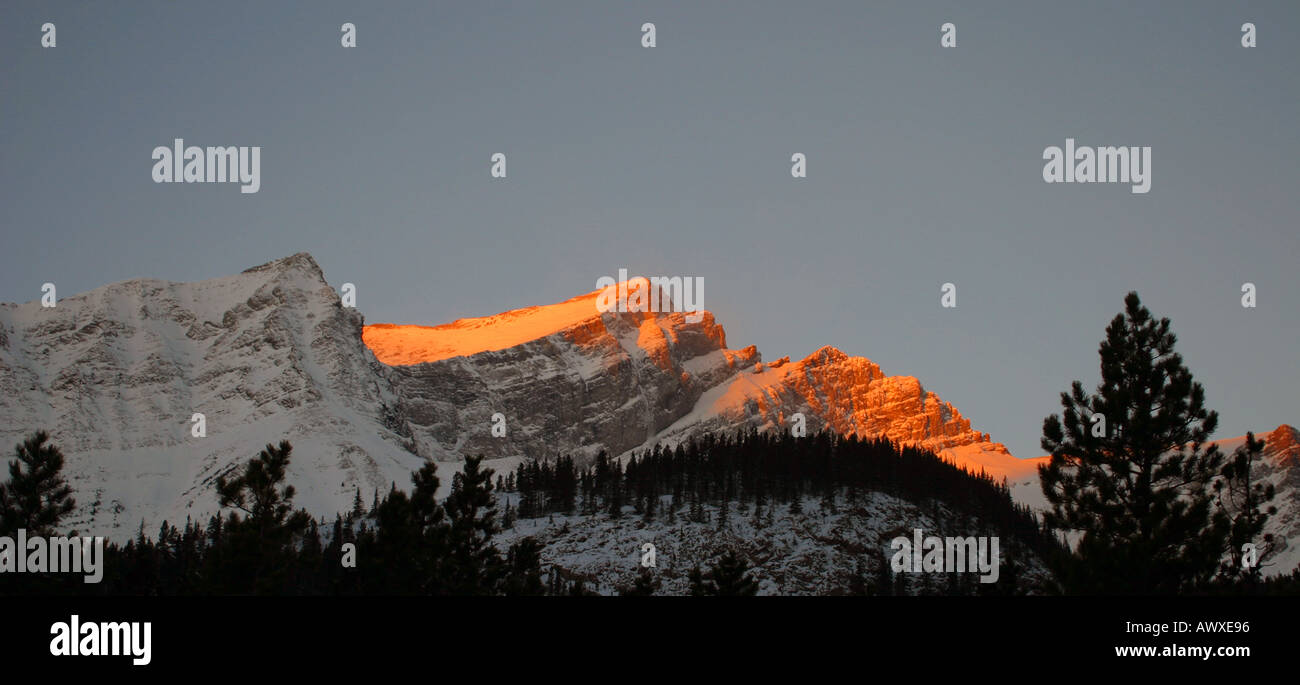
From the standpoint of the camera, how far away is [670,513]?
613 feet

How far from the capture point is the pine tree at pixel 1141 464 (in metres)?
50.8

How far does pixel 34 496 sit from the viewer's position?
79188 millimetres

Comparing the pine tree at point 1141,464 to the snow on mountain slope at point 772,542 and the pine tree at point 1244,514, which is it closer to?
the pine tree at point 1244,514

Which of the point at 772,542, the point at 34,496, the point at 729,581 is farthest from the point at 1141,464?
the point at 772,542

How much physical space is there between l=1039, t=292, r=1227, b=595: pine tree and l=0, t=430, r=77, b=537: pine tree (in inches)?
2215

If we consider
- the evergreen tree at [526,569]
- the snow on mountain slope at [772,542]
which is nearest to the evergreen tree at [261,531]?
the evergreen tree at [526,569]

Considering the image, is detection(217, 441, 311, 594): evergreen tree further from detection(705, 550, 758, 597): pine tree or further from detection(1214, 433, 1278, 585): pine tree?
detection(1214, 433, 1278, 585): pine tree

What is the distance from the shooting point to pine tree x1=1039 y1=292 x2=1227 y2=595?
5081 centimetres

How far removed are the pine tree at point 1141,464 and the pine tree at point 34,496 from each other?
56.3 meters

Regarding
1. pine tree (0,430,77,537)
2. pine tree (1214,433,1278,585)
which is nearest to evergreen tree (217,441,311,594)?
pine tree (0,430,77,537)
